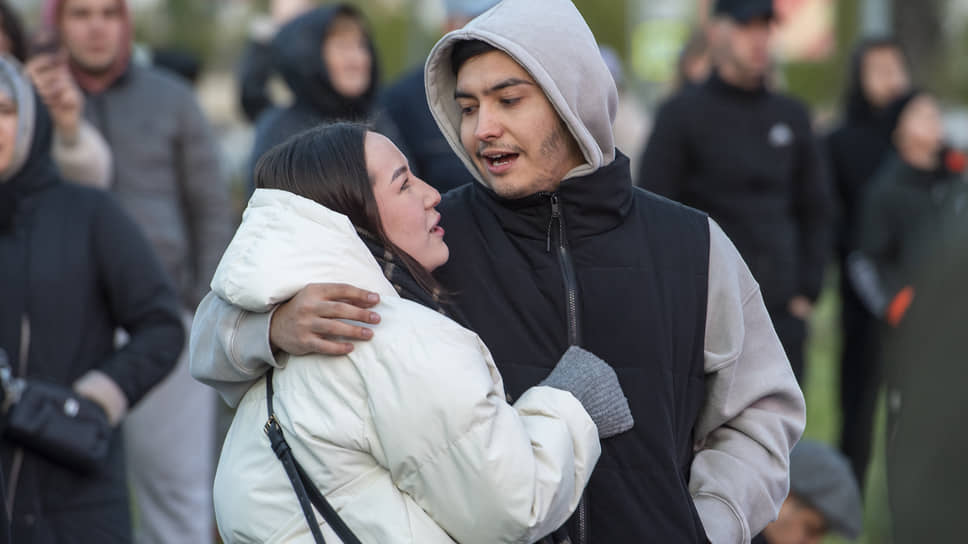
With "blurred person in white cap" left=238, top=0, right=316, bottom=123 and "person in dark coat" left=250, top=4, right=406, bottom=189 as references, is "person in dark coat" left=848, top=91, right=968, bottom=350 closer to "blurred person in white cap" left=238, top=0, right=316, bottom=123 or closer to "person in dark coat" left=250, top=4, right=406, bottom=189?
"person in dark coat" left=250, top=4, right=406, bottom=189

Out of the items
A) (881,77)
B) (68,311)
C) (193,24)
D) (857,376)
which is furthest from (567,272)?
(193,24)

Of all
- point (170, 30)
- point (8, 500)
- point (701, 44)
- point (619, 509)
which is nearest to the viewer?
point (619, 509)

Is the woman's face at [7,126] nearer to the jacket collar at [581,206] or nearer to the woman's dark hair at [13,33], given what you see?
the woman's dark hair at [13,33]

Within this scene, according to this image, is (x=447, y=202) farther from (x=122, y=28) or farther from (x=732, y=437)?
(x=122, y=28)

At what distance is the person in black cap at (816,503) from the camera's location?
201 inches

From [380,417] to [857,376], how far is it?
6.07 metres

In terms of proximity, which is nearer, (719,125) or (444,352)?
(444,352)

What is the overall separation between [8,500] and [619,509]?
196cm

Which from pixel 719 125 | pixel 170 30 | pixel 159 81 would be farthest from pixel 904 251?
pixel 170 30

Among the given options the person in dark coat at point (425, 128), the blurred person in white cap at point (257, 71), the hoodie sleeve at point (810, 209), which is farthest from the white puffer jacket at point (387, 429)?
the blurred person in white cap at point (257, 71)

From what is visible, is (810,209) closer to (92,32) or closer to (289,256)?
(92,32)

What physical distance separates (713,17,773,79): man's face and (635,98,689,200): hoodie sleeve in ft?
1.26

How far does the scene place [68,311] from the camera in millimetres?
4379

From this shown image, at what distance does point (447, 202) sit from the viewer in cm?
354
